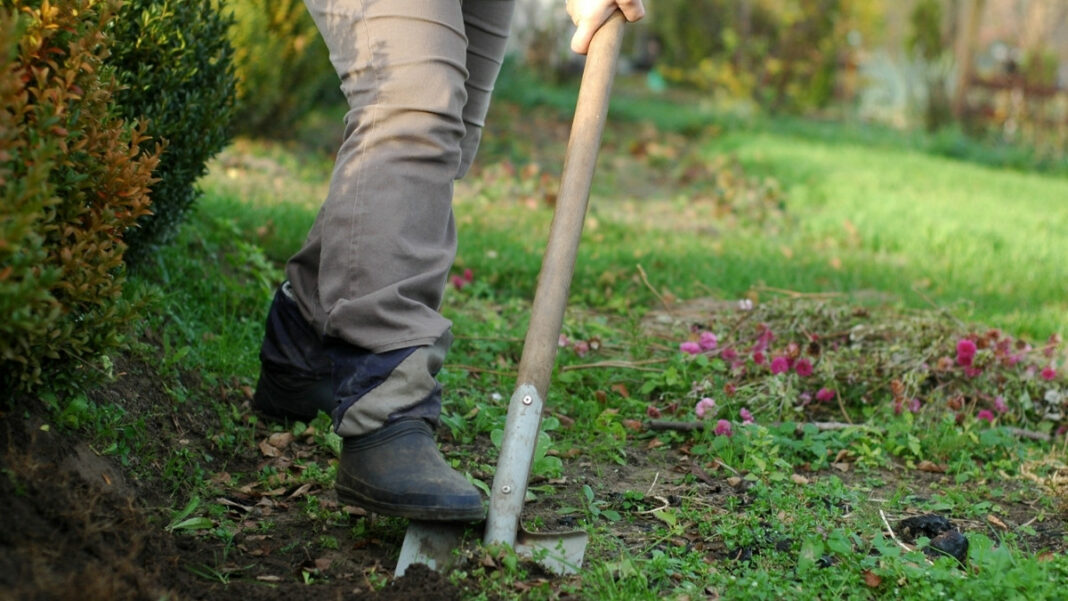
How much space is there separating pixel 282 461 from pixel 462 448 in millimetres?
454

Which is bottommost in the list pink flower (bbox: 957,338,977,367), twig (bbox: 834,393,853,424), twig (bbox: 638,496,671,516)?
twig (bbox: 834,393,853,424)

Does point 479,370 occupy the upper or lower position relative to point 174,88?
lower

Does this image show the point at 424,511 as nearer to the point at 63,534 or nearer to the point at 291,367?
the point at 63,534

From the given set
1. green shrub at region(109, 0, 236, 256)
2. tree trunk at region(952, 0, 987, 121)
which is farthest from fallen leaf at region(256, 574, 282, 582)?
tree trunk at region(952, 0, 987, 121)

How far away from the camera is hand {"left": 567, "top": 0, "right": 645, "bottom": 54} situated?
7.60 feet

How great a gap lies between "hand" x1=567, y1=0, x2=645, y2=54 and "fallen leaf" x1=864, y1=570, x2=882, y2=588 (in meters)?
1.22

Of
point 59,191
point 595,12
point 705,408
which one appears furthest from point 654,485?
point 59,191

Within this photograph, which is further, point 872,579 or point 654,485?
point 654,485

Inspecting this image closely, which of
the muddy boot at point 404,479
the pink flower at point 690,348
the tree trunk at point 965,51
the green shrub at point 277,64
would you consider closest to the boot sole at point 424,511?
the muddy boot at point 404,479

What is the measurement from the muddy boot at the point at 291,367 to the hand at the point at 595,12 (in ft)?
3.15

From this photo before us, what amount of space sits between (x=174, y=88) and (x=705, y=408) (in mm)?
1701

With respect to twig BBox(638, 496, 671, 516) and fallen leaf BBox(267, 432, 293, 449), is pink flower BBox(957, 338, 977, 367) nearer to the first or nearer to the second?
twig BBox(638, 496, 671, 516)

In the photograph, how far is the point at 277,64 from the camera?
6.59m

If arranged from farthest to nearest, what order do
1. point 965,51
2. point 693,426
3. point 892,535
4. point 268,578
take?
point 965,51, point 693,426, point 892,535, point 268,578
